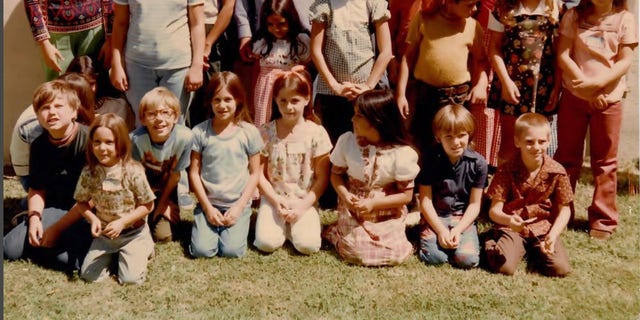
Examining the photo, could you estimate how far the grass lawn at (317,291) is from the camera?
3586 millimetres

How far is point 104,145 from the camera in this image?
381 cm

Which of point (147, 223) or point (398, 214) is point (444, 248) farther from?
point (147, 223)

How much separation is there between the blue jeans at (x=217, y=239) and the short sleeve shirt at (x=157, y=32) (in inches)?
40.9

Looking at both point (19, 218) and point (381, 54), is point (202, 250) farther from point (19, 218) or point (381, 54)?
point (381, 54)

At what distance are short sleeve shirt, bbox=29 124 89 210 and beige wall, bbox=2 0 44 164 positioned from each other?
5.83 ft

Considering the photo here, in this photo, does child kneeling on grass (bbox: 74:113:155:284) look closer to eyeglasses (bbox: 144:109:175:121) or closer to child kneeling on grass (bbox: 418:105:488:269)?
eyeglasses (bbox: 144:109:175:121)

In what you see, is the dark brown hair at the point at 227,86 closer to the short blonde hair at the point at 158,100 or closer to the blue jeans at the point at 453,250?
the short blonde hair at the point at 158,100

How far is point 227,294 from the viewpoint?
147 inches

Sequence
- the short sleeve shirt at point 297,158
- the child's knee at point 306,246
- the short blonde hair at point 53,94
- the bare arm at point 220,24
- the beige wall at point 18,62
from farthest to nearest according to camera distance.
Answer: the beige wall at point 18,62, the bare arm at point 220,24, the short sleeve shirt at point 297,158, the child's knee at point 306,246, the short blonde hair at point 53,94

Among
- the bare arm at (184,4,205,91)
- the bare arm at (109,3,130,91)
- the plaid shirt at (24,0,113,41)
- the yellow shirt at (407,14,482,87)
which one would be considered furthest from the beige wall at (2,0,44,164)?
the yellow shirt at (407,14,482,87)

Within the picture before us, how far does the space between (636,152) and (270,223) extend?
3696 millimetres

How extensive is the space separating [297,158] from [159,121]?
0.92 metres

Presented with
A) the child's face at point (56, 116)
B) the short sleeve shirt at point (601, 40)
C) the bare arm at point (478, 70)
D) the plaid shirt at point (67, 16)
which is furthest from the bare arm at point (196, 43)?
the short sleeve shirt at point (601, 40)

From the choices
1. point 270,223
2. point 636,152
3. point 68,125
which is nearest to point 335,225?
point 270,223
